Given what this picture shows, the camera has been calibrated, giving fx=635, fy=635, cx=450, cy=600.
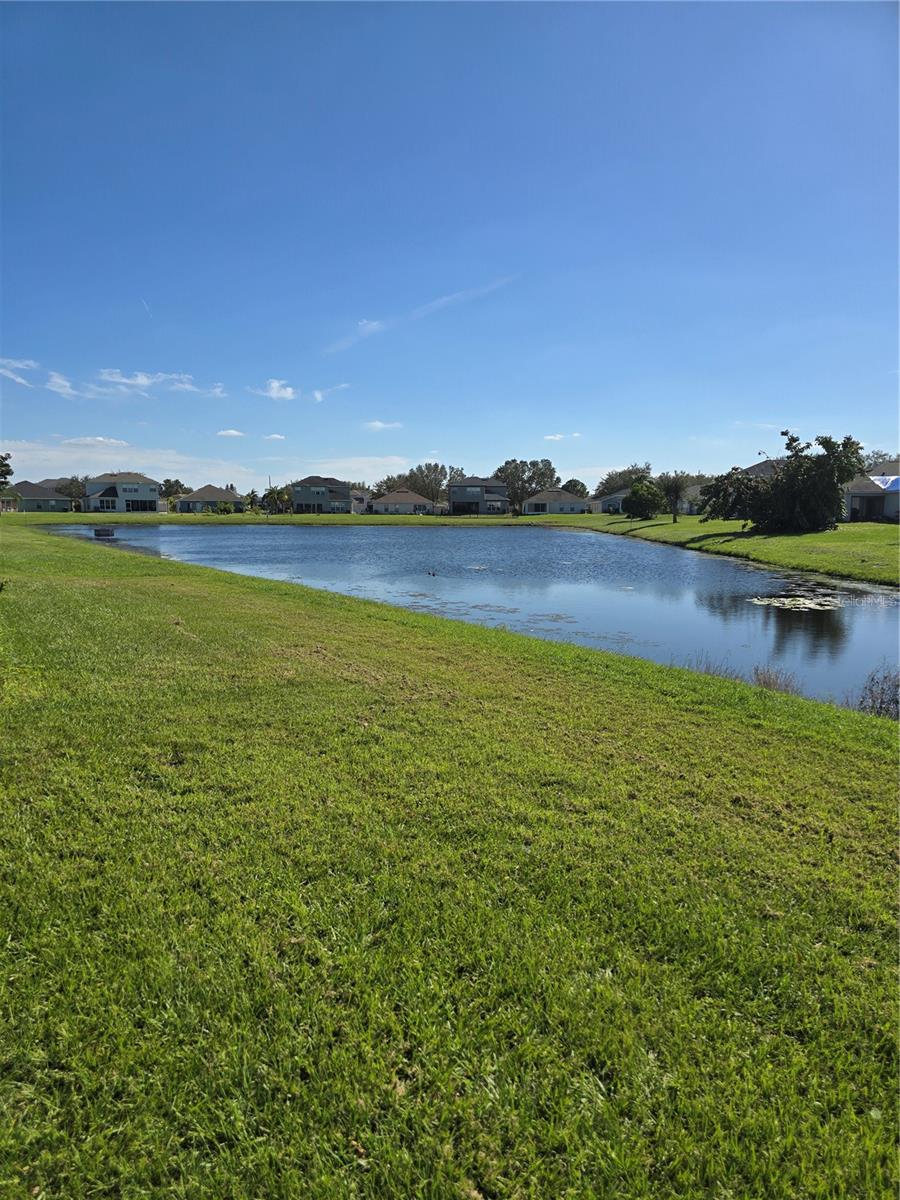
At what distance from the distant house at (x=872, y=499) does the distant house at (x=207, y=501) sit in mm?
102936

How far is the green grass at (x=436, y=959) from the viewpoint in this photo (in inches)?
93.0

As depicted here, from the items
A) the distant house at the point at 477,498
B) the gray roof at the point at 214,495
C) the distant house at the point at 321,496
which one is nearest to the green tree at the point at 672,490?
the distant house at the point at 477,498

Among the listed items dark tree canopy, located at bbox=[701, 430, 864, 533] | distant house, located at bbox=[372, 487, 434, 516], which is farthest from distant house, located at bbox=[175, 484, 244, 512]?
dark tree canopy, located at bbox=[701, 430, 864, 533]

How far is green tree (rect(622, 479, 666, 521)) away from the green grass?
73530mm

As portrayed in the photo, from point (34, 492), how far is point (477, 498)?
90061 millimetres

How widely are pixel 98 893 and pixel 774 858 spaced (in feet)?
14.2

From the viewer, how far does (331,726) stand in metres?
6.70

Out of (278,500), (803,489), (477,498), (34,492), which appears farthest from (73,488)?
(803,489)

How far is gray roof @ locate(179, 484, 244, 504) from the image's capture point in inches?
4904

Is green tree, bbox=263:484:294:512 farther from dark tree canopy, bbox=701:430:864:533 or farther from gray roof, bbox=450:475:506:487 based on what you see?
dark tree canopy, bbox=701:430:864:533

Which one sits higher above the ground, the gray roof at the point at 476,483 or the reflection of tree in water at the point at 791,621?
the gray roof at the point at 476,483

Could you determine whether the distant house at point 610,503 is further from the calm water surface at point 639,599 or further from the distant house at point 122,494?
the distant house at point 122,494

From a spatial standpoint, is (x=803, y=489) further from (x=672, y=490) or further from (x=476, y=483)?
(x=476, y=483)

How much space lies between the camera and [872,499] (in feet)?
189
